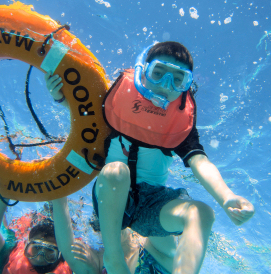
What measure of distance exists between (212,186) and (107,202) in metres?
1.13

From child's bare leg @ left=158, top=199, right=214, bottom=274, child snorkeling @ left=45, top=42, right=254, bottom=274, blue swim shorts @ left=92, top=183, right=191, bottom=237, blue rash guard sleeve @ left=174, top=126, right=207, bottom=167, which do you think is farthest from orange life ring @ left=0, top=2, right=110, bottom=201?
child's bare leg @ left=158, top=199, right=214, bottom=274

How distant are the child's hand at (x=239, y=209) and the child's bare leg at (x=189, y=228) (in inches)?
9.6

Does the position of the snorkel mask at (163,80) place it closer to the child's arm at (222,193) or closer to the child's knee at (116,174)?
the child's arm at (222,193)

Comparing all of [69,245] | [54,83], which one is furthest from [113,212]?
[69,245]

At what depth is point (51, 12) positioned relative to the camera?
6734 mm

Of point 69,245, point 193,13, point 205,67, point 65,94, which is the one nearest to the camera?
point 65,94

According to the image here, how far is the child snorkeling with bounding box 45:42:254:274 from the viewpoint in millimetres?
2004

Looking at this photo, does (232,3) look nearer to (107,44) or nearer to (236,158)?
(107,44)

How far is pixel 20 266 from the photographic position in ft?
12.7

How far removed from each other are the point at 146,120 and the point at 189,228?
1383mm

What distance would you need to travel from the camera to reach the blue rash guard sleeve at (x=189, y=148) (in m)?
2.40

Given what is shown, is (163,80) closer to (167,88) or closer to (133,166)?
(167,88)

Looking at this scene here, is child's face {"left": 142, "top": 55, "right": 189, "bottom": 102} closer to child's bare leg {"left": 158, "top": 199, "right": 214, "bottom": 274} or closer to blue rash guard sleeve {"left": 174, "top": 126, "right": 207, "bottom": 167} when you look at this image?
blue rash guard sleeve {"left": 174, "top": 126, "right": 207, "bottom": 167}

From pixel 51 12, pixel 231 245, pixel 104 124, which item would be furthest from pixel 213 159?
pixel 51 12
